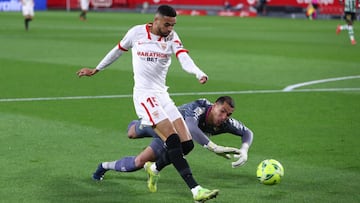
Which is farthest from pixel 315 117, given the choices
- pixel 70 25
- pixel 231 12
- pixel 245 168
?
pixel 231 12

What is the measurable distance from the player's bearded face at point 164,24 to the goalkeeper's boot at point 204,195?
71.4 inches

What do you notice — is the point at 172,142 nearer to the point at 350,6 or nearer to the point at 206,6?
the point at 350,6

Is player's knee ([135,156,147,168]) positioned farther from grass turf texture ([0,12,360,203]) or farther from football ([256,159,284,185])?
football ([256,159,284,185])

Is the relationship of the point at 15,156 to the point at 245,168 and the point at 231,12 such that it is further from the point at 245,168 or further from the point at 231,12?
the point at 231,12

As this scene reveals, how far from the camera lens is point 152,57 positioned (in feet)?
31.1

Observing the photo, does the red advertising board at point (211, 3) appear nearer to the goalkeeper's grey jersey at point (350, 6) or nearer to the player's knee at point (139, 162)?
the goalkeeper's grey jersey at point (350, 6)

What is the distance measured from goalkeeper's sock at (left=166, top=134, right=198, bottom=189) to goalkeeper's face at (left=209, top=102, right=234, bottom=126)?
3.18 ft

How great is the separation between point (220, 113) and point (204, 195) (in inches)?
59.2

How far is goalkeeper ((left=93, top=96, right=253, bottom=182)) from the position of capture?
9.57 metres

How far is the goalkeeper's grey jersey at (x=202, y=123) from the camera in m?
9.83

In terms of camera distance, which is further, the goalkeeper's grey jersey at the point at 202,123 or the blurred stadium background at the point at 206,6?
the blurred stadium background at the point at 206,6

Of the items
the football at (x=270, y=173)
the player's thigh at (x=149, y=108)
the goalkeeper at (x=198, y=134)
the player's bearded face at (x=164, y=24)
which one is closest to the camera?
the player's thigh at (x=149, y=108)

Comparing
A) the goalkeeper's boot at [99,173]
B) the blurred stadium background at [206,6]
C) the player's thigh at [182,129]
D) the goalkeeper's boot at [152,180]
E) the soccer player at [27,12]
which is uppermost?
the player's thigh at [182,129]

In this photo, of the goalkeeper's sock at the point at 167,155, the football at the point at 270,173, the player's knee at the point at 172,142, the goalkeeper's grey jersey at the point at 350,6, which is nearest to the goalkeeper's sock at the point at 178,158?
the player's knee at the point at 172,142
